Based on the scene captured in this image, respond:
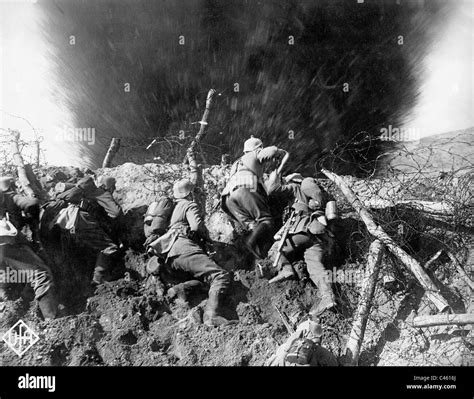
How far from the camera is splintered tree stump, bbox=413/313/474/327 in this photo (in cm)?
682

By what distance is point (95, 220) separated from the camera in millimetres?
8016

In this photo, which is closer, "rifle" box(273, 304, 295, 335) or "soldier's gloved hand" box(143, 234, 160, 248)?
"rifle" box(273, 304, 295, 335)

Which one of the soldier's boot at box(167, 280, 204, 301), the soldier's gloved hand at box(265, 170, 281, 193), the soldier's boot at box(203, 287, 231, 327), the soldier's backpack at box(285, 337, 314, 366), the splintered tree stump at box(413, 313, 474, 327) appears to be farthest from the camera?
the soldier's gloved hand at box(265, 170, 281, 193)

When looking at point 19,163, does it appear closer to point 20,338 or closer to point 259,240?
point 20,338

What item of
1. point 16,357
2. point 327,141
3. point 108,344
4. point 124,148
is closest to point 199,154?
point 124,148

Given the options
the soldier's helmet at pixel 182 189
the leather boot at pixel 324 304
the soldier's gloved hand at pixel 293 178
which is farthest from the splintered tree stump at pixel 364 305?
the soldier's helmet at pixel 182 189

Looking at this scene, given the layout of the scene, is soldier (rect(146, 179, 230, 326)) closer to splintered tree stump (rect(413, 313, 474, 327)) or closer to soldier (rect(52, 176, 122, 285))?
soldier (rect(52, 176, 122, 285))

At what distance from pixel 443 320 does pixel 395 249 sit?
107 cm

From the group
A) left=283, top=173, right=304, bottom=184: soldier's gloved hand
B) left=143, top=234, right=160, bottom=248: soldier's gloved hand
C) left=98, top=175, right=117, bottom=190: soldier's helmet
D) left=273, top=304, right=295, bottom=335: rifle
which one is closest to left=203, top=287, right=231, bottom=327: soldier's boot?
left=273, top=304, right=295, bottom=335: rifle

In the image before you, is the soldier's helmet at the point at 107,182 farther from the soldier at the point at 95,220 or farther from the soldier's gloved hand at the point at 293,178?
the soldier's gloved hand at the point at 293,178

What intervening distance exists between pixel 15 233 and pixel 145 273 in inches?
64.9

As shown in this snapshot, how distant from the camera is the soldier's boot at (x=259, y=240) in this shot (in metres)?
7.88

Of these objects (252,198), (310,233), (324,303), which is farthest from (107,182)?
(324,303)

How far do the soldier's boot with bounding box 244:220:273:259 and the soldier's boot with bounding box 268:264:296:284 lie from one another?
313 millimetres
